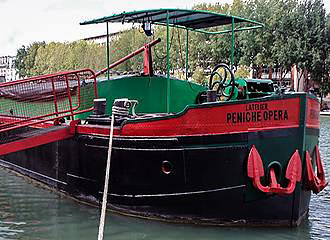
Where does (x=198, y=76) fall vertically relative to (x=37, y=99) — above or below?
below

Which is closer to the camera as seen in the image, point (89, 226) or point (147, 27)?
point (89, 226)

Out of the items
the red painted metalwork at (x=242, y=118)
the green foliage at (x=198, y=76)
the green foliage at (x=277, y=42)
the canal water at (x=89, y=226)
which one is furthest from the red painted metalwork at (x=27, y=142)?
the green foliage at (x=198, y=76)

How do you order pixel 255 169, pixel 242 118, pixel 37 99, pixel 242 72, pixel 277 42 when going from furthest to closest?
1. pixel 242 72
2. pixel 277 42
3. pixel 37 99
4. pixel 242 118
5. pixel 255 169

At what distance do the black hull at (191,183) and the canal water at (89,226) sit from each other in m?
0.18

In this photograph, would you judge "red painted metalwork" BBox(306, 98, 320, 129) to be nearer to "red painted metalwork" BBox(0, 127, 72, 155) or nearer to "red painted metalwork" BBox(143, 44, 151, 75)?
"red painted metalwork" BBox(143, 44, 151, 75)

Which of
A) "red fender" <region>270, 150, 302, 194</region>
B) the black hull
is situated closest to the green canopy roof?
the black hull

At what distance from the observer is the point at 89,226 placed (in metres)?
8.20

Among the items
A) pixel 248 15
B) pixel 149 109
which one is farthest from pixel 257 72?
pixel 149 109

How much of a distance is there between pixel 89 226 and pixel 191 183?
1.96 metres

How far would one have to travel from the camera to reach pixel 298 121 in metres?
7.38

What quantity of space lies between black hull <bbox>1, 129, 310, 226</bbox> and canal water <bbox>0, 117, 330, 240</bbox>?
18cm

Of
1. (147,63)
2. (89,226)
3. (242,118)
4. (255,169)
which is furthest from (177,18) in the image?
(89,226)

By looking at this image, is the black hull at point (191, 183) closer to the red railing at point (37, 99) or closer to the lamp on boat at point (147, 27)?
the red railing at point (37, 99)

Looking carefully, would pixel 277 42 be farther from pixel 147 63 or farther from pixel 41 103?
pixel 41 103
